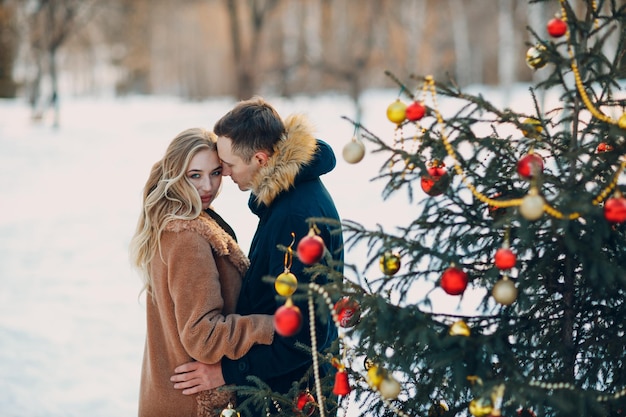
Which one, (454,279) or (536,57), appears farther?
(536,57)

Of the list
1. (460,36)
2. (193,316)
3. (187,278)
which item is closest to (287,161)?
(187,278)

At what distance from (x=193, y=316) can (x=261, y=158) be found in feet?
2.19

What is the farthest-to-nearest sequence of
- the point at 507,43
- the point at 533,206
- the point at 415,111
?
the point at 507,43, the point at 415,111, the point at 533,206

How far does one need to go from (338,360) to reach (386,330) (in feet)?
1.12

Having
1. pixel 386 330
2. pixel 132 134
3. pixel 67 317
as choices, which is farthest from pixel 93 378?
pixel 132 134

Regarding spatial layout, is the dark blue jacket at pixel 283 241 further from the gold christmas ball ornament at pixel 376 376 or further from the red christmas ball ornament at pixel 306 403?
the gold christmas ball ornament at pixel 376 376

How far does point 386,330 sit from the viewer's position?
6.18 feet

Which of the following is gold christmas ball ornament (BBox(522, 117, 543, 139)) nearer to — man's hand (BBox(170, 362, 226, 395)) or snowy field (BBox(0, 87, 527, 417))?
snowy field (BBox(0, 87, 527, 417))

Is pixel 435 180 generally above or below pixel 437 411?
above

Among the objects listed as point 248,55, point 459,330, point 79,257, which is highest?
point 248,55

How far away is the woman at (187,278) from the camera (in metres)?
2.45

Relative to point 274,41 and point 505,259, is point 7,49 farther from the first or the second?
point 505,259

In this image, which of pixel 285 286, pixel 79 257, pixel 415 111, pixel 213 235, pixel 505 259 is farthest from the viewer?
pixel 79 257

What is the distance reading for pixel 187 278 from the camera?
2455 mm
